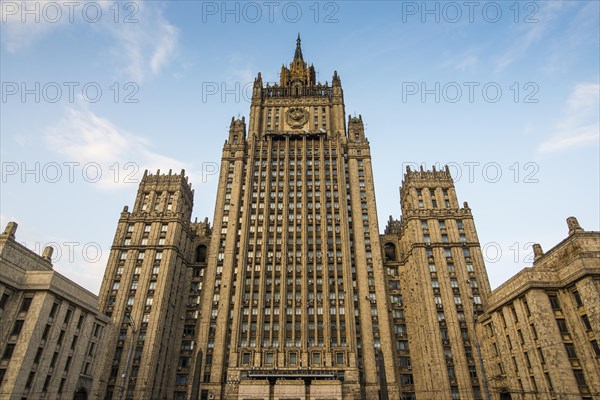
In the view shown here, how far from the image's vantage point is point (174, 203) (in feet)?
296

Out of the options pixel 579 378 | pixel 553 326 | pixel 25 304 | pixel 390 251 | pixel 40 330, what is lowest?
pixel 579 378

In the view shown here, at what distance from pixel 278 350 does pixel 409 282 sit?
98.3 feet

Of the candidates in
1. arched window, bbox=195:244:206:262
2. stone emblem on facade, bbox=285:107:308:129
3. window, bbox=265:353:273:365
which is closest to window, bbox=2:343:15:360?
window, bbox=265:353:273:365

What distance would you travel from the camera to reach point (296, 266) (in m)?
80.8

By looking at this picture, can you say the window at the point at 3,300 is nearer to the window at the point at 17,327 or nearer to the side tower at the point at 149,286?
the window at the point at 17,327

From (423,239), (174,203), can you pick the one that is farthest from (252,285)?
(423,239)

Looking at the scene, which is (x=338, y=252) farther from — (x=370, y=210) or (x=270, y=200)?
(x=270, y=200)

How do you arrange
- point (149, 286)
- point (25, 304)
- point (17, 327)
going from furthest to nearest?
point (149, 286) < point (25, 304) < point (17, 327)

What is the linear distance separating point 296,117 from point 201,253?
40.5m

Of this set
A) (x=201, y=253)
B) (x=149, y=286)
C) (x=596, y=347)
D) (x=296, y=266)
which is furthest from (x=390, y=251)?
(x=149, y=286)

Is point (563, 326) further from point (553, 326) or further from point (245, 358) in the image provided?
point (245, 358)

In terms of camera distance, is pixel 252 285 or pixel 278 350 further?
pixel 252 285

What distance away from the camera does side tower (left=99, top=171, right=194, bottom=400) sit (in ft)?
233

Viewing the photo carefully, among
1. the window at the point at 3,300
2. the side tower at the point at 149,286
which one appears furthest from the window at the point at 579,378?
the window at the point at 3,300
